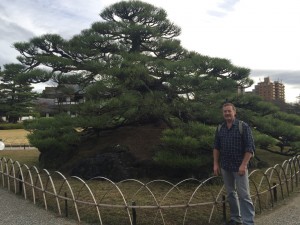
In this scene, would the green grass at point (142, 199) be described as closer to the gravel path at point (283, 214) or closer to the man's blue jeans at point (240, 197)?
the man's blue jeans at point (240, 197)

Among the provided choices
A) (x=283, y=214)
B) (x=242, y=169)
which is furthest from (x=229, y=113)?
(x=283, y=214)

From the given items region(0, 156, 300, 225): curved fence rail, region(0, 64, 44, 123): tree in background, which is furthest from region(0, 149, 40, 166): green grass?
region(0, 64, 44, 123): tree in background

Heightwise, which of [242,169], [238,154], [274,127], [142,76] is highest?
[142,76]

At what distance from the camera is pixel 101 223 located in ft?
16.2

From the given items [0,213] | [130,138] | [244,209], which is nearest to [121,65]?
[130,138]

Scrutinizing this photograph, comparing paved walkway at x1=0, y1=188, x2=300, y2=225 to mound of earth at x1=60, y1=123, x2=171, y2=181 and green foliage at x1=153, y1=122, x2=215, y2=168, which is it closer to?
green foliage at x1=153, y1=122, x2=215, y2=168

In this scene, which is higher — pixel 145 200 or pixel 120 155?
pixel 120 155

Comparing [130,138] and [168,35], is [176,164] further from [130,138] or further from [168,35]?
[168,35]

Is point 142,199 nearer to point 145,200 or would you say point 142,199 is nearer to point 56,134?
point 145,200

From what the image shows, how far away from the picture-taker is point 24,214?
5715 millimetres

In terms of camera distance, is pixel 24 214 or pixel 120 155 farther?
pixel 120 155

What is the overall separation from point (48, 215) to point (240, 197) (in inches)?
121

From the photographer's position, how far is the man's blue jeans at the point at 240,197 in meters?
4.41

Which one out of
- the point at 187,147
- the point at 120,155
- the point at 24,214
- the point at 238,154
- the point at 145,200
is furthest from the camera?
the point at 120,155
